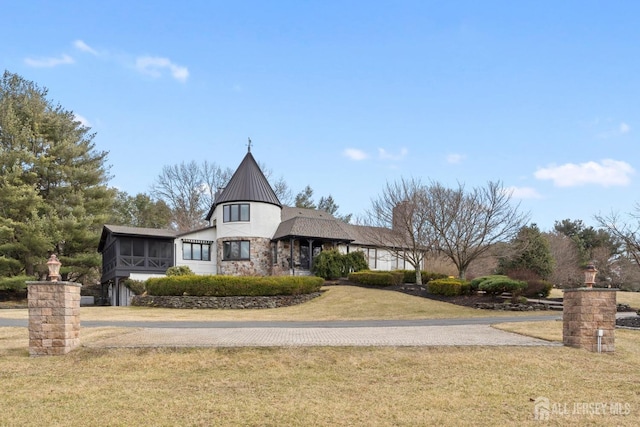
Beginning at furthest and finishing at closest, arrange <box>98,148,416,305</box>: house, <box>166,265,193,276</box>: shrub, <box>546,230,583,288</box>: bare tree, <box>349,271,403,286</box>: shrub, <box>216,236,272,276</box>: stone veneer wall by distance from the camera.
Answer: <box>546,230,583,288</box>: bare tree < <box>216,236,272,276</box>: stone veneer wall < <box>98,148,416,305</box>: house < <box>166,265,193,276</box>: shrub < <box>349,271,403,286</box>: shrub

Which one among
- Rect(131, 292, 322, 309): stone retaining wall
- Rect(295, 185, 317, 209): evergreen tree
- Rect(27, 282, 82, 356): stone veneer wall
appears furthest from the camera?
Rect(295, 185, 317, 209): evergreen tree

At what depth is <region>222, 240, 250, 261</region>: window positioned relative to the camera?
32750mm

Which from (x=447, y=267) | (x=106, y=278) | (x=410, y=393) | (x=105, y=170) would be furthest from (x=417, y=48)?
(x=105, y=170)

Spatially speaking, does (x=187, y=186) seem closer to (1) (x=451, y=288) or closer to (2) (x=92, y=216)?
(2) (x=92, y=216)

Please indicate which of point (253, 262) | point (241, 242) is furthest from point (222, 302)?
point (241, 242)

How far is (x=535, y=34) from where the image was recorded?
1460cm

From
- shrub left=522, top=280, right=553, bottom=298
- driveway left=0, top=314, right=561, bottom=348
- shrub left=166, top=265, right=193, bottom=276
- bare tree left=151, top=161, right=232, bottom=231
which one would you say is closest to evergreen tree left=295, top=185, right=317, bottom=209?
bare tree left=151, top=161, right=232, bottom=231

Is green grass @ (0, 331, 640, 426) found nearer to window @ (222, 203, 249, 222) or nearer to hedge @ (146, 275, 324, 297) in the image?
hedge @ (146, 275, 324, 297)

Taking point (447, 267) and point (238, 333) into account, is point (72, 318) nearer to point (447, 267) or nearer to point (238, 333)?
point (238, 333)

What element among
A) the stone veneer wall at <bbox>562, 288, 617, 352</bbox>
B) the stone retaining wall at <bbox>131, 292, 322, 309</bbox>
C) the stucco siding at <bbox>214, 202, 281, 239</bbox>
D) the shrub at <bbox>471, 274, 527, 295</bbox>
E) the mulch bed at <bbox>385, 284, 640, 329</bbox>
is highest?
the stucco siding at <bbox>214, 202, 281, 239</bbox>

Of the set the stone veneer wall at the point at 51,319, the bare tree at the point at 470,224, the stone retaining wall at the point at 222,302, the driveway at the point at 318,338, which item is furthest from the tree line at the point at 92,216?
the stone veneer wall at the point at 51,319

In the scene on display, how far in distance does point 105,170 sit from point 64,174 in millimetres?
3954

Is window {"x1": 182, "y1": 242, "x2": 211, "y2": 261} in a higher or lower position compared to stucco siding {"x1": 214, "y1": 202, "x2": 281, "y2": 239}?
lower

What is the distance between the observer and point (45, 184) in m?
35.8
